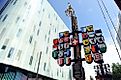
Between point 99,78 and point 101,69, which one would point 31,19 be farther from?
point 99,78

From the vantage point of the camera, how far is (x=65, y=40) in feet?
66.6

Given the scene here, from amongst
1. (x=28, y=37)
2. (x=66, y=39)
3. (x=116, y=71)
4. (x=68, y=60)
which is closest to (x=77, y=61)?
(x=68, y=60)

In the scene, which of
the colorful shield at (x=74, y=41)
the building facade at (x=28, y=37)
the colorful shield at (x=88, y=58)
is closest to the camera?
the colorful shield at (x=88, y=58)

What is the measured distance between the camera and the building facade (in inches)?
1030

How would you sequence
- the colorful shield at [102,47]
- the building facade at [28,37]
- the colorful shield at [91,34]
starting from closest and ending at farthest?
the colorful shield at [102,47] → the colorful shield at [91,34] → the building facade at [28,37]

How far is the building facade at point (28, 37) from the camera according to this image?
26172 millimetres

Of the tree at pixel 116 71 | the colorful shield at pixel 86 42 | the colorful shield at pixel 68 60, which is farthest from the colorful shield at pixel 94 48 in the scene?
the tree at pixel 116 71

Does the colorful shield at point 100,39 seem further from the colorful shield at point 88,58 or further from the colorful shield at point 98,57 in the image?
the colorful shield at point 88,58

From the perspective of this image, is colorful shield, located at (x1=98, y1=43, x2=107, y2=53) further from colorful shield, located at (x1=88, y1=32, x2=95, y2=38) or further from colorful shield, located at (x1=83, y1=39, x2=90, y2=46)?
colorful shield, located at (x1=88, y1=32, x2=95, y2=38)

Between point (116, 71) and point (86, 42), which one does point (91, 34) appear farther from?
point (116, 71)

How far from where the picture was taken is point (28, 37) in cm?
2988

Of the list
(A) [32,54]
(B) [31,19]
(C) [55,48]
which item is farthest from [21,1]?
(C) [55,48]

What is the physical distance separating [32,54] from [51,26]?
12842 mm

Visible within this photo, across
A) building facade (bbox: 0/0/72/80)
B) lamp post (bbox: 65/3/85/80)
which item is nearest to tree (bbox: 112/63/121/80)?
building facade (bbox: 0/0/72/80)
